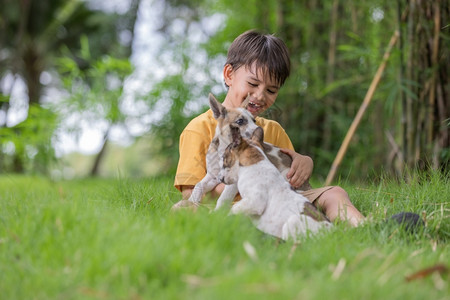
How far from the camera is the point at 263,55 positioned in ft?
A: 9.30

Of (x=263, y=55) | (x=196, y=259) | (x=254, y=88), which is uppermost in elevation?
(x=263, y=55)

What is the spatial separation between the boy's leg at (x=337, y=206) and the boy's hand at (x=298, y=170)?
156 millimetres

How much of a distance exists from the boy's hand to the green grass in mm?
521

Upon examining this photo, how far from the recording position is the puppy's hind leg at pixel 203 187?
96.5 inches

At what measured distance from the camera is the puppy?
2.06 metres

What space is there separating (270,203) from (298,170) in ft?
1.82

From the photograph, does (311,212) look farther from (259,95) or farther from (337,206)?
(259,95)

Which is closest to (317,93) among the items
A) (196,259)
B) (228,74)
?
(228,74)

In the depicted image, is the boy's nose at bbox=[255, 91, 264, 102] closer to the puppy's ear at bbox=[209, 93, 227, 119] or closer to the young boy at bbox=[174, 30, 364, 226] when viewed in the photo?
the young boy at bbox=[174, 30, 364, 226]

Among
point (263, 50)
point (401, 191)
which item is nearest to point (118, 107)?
point (263, 50)

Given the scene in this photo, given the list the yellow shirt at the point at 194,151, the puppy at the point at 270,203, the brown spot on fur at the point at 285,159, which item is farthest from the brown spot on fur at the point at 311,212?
the yellow shirt at the point at 194,151

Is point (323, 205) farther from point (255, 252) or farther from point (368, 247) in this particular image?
point (255, 252)

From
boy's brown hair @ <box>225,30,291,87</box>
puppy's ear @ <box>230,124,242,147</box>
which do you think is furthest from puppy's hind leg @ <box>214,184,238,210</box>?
boy's brown hair @ <box>225,30,291,87</box>

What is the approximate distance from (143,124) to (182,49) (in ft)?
A: 3.56
